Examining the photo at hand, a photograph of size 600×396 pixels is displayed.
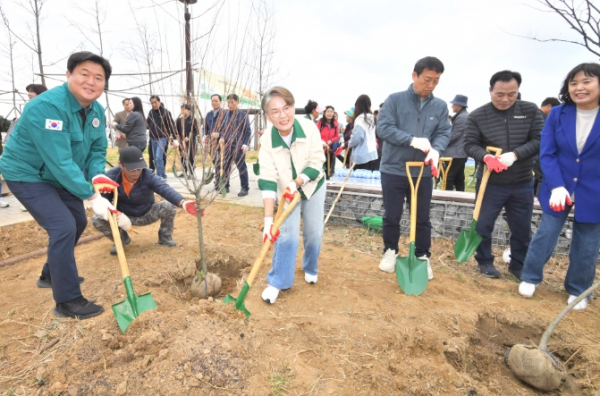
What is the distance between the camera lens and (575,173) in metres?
2.69

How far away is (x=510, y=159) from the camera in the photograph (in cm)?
298

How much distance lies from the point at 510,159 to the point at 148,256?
11.3ft

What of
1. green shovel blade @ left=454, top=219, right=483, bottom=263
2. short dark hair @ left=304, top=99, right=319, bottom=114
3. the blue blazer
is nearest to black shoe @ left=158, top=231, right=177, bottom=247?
green shovel blade @ left=454, top=219, right=483, bottom=263

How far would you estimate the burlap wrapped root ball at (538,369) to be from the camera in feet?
6.28

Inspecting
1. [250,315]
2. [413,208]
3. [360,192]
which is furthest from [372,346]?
[360,192]

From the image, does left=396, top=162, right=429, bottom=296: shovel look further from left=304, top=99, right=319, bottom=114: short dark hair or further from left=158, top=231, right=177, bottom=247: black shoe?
left=304, top=99, right=319, bottom=114: short dark hair

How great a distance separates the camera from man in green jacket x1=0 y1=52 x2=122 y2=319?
224 centimetres

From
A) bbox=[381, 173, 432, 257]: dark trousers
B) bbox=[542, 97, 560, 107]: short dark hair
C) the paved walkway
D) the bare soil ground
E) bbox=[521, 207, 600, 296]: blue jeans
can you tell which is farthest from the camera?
bbox=[542, 97, 560, 107]: short dark hair

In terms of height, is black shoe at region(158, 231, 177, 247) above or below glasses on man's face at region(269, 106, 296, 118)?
below

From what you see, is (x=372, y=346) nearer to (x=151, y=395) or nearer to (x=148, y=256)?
(x=151, y=395)

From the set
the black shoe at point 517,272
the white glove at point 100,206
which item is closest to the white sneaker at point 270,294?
the white glove at point 100,206

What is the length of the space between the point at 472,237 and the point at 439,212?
4.09ft

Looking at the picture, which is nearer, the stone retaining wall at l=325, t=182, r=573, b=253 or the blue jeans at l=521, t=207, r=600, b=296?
the blue jeans at l=521, t=207, r=600, b=296

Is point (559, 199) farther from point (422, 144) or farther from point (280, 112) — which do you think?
point (280, 112)
